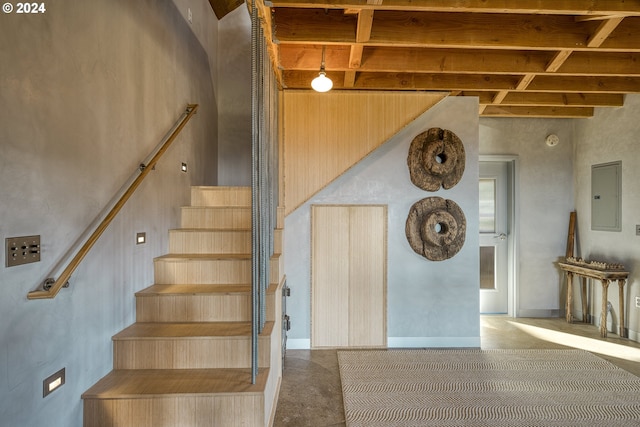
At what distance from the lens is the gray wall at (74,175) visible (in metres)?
1.43

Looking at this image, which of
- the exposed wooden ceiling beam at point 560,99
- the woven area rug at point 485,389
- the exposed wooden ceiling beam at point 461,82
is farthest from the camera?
the exposed wooden ceiling beam at point 560,99

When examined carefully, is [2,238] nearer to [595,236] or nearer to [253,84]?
[253,84]

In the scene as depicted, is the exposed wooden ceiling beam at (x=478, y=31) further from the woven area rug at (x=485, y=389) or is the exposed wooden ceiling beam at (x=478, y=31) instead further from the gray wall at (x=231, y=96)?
the woven area rug at (x=485, y=389)

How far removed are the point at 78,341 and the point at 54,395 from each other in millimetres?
255

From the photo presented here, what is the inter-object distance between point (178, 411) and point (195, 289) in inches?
32.1

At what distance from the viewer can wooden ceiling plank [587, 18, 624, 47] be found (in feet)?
8.32

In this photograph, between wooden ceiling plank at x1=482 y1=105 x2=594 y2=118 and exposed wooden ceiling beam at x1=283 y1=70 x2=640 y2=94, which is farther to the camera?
wooden ceiling plank at x1=482 y1=105 x2=594 y2=118

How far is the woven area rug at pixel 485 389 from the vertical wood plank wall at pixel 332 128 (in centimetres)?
180

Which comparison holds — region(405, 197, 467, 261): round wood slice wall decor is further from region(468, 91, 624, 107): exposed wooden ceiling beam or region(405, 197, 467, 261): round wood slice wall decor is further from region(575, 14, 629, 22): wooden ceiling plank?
region(575, 14, 629, 22): wooden ceiling plank

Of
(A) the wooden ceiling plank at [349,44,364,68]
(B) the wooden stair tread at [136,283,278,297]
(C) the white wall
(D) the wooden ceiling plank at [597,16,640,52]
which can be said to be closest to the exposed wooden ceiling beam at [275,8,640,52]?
(D) the wooden ceiling plank at [597,16,640,52]

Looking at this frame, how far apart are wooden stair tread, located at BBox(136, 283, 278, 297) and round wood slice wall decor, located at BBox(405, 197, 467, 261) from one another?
1.77 metres

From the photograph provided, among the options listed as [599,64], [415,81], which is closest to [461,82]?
[415,81]

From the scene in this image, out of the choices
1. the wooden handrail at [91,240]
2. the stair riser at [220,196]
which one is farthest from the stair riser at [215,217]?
the wooden handrail at [91,240]

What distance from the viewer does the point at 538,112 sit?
4477 mm
